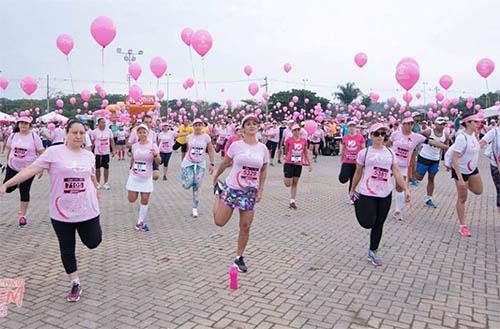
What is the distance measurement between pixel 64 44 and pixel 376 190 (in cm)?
1187

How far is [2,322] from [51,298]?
1.88 feet

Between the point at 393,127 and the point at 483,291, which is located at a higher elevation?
the point at 393,127

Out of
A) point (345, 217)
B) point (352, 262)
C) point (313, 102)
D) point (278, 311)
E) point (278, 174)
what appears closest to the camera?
point (278, 311)

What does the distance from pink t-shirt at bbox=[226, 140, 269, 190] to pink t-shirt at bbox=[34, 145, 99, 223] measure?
1.56 metres

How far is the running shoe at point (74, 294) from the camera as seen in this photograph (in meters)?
4.13

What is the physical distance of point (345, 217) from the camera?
8.02 m

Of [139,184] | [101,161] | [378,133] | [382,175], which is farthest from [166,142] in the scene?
[382,175]

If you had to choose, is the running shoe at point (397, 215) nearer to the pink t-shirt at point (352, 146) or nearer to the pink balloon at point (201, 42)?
the pink t-shirt at point (352, 146)

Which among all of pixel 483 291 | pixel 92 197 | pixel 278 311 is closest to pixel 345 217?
pixel 483 291

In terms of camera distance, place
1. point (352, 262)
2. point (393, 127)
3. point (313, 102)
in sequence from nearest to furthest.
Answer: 1. point (352, 262)
2. point (393, 127)
3. point (313, 102)

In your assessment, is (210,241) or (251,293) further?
(210,241)

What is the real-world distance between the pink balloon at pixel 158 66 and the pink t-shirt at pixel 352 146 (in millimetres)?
8797

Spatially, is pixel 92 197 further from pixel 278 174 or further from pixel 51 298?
pixel 278 174

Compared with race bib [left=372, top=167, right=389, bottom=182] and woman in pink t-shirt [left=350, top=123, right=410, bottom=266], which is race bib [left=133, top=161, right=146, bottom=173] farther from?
race bib [left=372, top=167, right=389, bottom=182]
